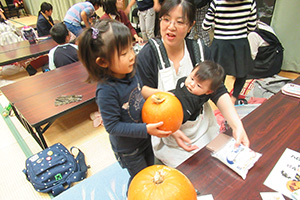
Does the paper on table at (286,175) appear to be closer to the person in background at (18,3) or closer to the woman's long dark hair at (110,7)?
the woman's long dark hair at (110,7)

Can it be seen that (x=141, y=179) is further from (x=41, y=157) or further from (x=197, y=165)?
(x=41, y=157)

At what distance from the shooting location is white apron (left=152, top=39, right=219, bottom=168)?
1.22m

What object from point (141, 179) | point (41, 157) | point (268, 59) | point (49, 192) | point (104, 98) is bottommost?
point (49, 192)

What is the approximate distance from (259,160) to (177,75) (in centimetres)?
71

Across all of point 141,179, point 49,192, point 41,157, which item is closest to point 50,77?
point 41,157

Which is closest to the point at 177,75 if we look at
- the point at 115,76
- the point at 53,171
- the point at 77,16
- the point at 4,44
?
the point at 115,76

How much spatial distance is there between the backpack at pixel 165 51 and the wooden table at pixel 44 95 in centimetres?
114

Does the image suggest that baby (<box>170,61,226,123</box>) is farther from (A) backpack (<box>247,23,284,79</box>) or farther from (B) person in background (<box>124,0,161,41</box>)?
(B) person in background (<box>124,0,161,41</box>)

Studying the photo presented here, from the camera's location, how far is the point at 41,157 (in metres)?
1.80

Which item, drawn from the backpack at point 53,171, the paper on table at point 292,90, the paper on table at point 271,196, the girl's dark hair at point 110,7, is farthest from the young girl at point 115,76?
the girl's dark hair at point 110,7

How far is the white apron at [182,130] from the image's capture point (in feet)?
4.01

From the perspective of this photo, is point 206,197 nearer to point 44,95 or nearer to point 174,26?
point 174,26

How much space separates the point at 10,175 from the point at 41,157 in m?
0.43

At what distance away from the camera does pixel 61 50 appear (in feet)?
9.23
